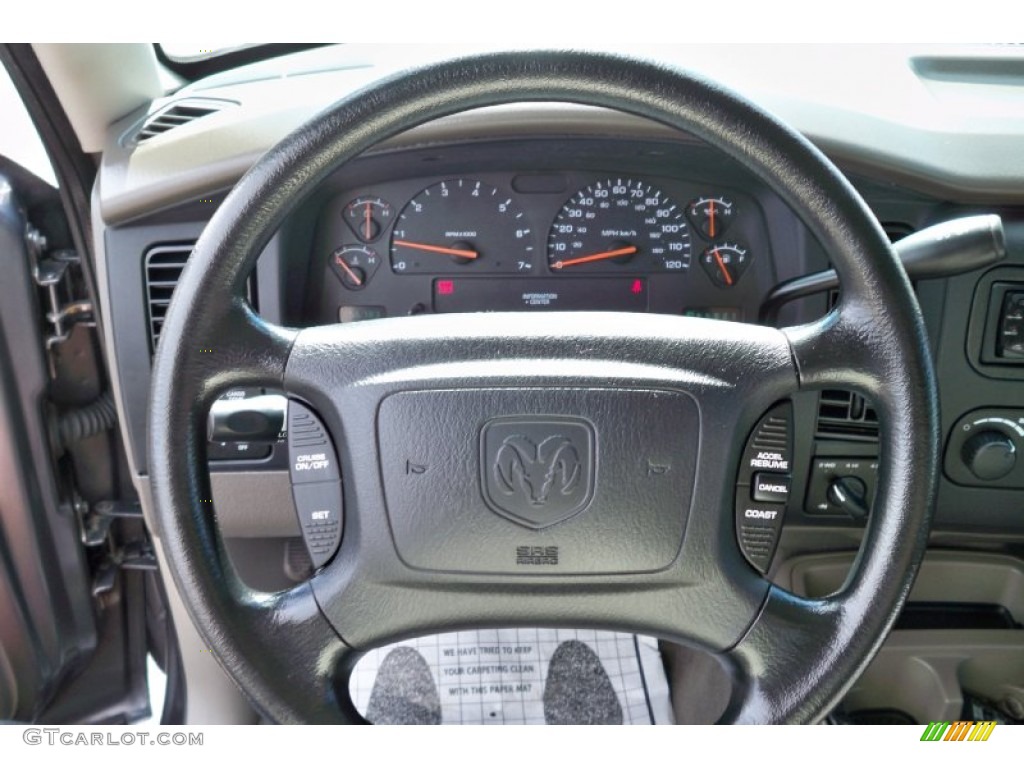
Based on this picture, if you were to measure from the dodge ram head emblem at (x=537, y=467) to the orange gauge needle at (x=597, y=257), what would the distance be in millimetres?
502

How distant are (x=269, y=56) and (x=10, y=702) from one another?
106 cm

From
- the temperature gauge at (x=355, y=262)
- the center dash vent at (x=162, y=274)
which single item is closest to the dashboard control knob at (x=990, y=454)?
the temperature gauge at (x=355, y=262)

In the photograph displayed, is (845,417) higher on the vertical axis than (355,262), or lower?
lower

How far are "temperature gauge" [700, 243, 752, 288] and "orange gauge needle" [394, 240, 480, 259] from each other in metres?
0.32

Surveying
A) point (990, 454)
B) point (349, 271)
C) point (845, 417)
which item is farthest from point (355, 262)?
point (990, 454)

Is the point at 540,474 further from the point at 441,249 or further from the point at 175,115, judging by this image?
the point at 175,115

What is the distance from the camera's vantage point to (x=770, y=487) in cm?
95

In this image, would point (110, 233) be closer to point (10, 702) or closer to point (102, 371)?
point (102, 371)

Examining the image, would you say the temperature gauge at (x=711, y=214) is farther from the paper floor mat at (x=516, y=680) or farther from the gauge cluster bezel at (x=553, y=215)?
the paper floor mat at (x=516, y=680)

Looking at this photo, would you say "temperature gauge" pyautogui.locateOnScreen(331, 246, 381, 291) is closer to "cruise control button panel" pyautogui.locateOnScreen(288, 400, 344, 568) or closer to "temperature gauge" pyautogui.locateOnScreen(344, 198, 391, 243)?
"temperature gauge" pyautogui.locateOnScreen(344, 198, 391, 243)

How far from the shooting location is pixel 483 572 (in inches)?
34.3

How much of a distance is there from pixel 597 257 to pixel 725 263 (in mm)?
Answer: 178

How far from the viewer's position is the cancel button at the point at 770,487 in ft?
3.06

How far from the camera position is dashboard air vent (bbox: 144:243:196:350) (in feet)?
4.11
